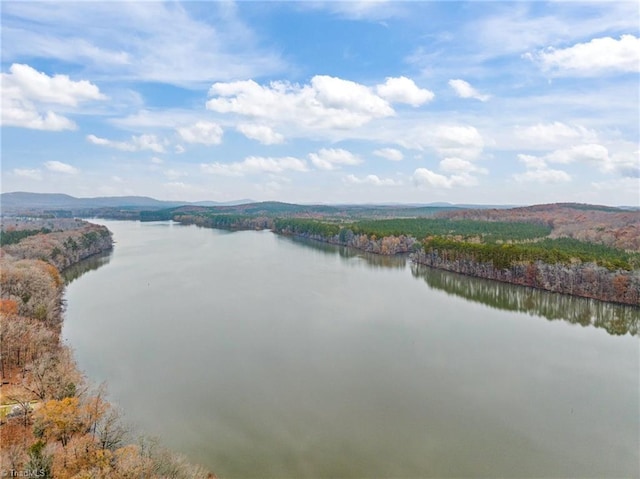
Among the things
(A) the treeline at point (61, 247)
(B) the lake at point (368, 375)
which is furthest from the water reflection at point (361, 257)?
(A) the treeline at point (61, 247)

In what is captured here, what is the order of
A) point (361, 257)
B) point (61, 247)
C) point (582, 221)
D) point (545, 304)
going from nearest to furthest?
point (545, 304)
point (61, 247)
point (361, 257)
point (582, 221)

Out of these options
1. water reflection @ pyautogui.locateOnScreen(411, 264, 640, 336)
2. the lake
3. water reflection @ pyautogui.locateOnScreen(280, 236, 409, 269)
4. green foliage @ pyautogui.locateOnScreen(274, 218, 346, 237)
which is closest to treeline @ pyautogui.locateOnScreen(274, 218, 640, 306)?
water reflection @ pyautogui.locateOnScreen(411, 264, 640, 336)

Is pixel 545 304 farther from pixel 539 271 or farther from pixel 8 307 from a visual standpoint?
pixel 8 307

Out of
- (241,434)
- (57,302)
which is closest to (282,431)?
(241,434)

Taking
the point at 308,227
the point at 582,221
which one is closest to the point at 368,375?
the point at 308,227

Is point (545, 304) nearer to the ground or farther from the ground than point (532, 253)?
nearer to the ground

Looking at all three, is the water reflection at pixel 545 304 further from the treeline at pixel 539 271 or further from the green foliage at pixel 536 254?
the green foliage at pixel 536 254

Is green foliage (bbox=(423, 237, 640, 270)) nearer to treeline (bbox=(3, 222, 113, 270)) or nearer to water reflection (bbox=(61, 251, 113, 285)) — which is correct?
water reflection (bbox=(61, 251, 113, 285))
